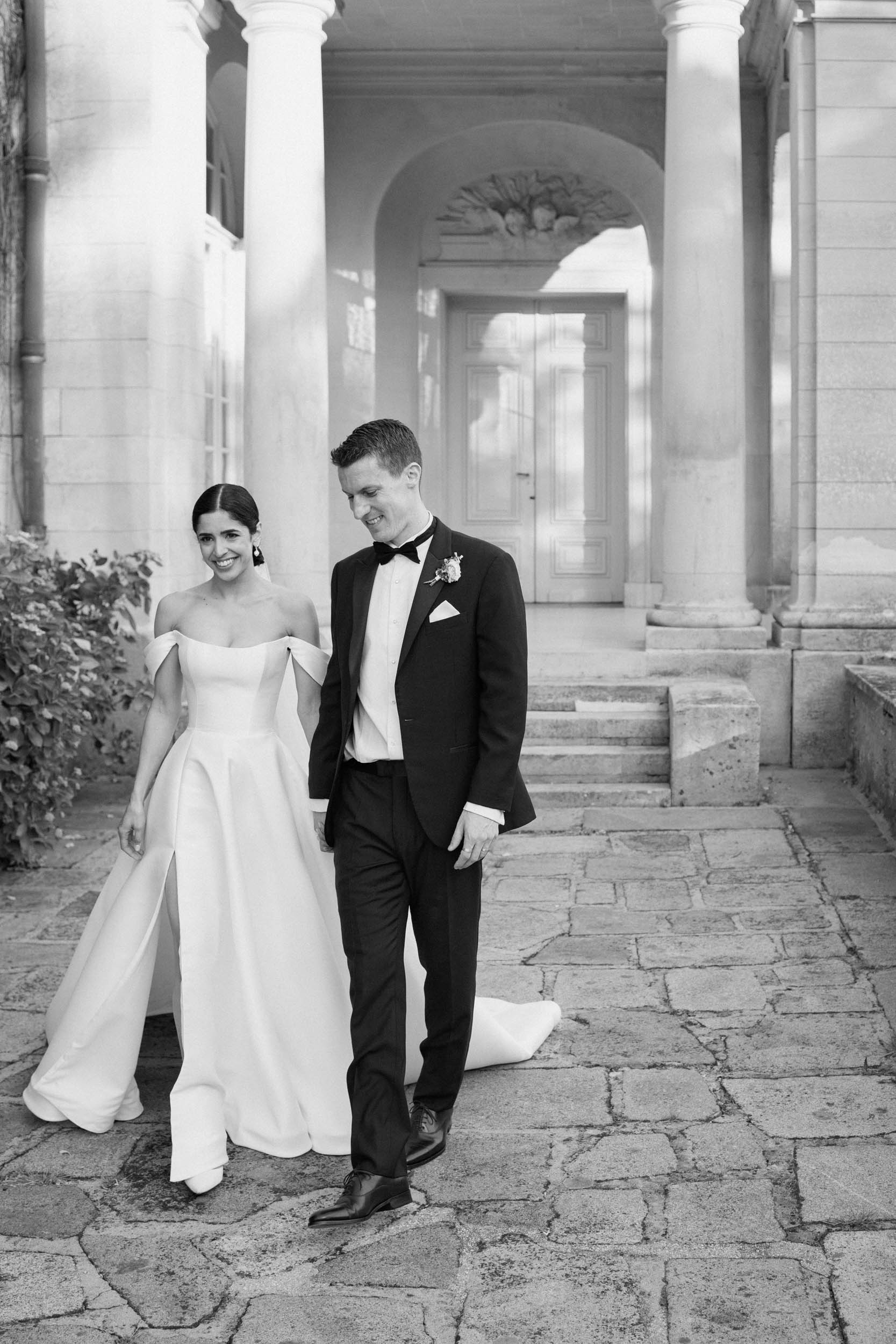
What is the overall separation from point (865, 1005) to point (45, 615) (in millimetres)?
3599

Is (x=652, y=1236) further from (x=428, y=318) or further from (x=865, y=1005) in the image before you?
(x=428, y=318)

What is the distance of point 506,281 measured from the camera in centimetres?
1223

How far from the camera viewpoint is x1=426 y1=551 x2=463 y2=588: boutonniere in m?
3.20

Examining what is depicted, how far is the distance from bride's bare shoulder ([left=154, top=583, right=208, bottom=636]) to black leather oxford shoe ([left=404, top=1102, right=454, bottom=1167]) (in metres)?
1.31

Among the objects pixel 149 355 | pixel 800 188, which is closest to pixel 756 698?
pixel 800 188

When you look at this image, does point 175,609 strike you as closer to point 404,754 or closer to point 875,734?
point 404,754

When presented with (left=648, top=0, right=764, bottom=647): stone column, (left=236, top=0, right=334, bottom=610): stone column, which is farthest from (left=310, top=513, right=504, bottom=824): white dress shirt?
(left=648, top=0, right=764, bottom=647): stone column

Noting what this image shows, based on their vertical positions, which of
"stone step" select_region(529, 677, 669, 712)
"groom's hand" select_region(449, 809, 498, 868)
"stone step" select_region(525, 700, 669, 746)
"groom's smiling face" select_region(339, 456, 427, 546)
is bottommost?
"stone step" select_region(525, 700, 669, 746)

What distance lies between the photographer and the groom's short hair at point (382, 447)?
313 centimetres

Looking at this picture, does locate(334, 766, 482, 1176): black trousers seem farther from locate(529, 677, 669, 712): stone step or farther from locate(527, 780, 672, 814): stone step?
locate(529, 677, 669, 712): stone step

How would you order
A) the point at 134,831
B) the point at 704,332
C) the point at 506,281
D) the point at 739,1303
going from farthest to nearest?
the point at 506,281, the point at 704,332, the point at 134,831, the point at 739,1303

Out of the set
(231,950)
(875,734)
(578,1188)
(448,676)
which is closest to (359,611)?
(448,676)

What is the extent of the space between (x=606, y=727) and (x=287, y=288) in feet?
9.78

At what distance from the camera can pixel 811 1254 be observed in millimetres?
2883
